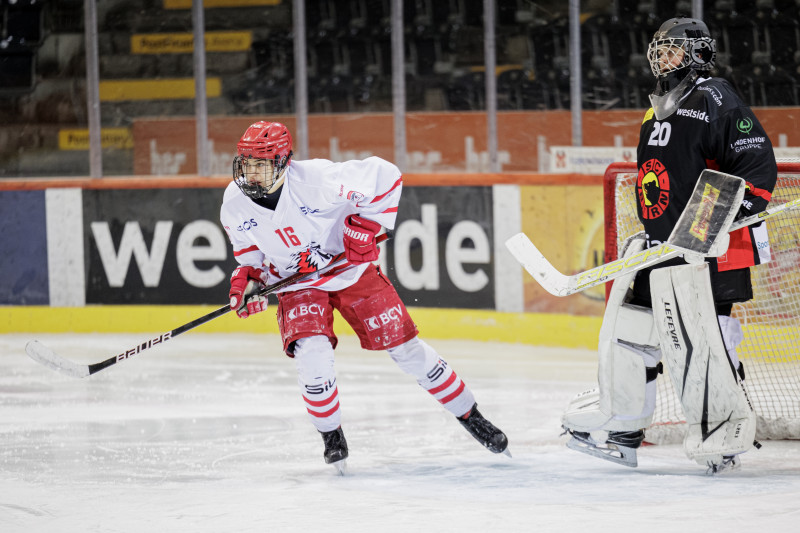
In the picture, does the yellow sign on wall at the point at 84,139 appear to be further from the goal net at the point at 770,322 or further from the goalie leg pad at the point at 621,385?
the goalie leg pad at the point at 621,385

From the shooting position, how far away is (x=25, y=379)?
5.10 metres

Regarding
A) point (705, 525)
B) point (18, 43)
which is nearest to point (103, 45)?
point (18, 43)

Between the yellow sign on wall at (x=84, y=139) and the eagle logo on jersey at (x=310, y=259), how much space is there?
319cm

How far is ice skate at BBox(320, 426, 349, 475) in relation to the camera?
343 centimetres

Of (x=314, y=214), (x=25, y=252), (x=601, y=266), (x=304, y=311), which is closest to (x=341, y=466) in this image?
(x=304, y=311)

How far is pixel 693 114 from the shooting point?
310cm

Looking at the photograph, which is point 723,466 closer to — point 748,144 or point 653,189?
point 653,189

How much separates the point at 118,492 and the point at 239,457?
53cm

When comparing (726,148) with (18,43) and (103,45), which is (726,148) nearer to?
(103,45)

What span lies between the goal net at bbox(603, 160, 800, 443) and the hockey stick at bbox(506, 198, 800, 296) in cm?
50

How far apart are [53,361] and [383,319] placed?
114cm

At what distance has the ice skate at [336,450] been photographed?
3432 mm

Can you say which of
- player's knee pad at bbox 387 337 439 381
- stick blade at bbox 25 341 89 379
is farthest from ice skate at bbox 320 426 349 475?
stick blade at bbox 25 341 89 379

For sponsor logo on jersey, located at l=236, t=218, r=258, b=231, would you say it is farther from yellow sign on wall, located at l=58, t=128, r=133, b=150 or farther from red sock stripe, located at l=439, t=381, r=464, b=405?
yellow sign on wall, located at l=58, t=128, r=133, b=150
